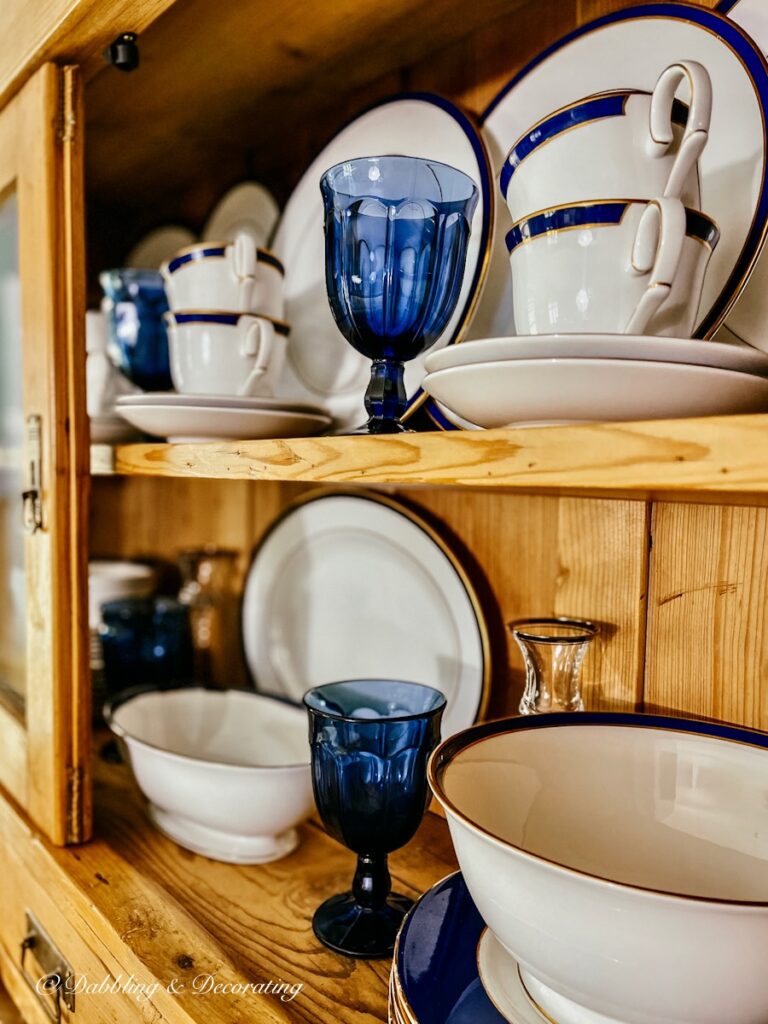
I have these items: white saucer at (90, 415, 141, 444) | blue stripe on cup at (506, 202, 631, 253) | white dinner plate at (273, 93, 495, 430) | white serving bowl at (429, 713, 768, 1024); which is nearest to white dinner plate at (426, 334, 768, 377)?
blue stripe on cup at (506, 202, 631, 253)

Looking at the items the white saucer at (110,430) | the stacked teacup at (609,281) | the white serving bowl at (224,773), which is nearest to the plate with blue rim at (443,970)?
the white serving bowl at (224,773)

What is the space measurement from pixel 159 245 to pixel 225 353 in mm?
674

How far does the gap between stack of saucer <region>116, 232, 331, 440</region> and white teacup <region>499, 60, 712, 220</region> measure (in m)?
0.34

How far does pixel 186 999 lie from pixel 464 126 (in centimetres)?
82

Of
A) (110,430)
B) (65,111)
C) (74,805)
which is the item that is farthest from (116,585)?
(65,111)

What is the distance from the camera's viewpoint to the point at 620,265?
497 millimetres

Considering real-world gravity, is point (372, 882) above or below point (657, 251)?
below

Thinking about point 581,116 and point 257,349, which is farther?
point 257,349

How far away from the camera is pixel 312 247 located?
987mm

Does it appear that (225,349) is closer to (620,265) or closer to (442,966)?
(620,265)

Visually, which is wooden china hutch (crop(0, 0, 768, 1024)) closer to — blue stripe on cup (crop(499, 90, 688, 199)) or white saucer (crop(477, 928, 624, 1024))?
white saucer (crop(477, 928, 624, 1024))

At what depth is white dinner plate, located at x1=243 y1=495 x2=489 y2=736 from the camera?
0.86 metres

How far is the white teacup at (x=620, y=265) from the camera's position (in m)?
0.46

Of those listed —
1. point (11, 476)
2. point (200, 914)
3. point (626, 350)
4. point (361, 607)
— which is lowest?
point (200, 914)
